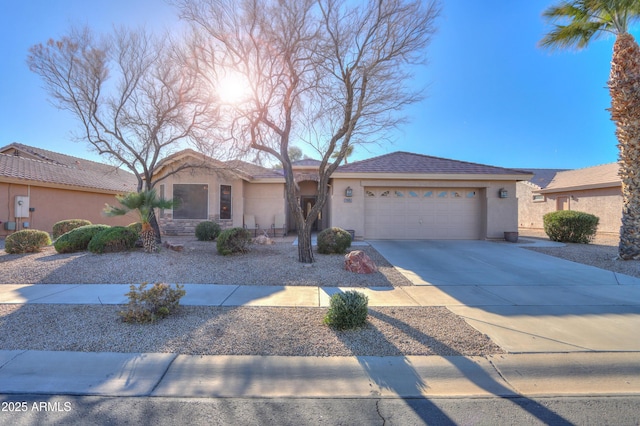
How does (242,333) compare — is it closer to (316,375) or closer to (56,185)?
(316,375)

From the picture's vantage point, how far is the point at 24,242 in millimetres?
10070

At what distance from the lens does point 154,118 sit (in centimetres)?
1230

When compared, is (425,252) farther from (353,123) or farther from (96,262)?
(96,262)

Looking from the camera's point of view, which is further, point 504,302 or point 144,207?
point 144,207

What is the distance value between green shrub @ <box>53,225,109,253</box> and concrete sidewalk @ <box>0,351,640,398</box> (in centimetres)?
720

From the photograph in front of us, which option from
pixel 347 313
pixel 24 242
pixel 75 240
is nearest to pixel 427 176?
pixel 347 313

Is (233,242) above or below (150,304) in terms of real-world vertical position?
above

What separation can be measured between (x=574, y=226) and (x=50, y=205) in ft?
82.0

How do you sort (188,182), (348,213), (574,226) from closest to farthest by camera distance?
(574,226)
(348,213)
(188,182)

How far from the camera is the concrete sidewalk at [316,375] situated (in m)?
3.25

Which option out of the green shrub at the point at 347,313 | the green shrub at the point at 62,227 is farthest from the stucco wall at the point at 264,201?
the green shrub at the point at 347,313

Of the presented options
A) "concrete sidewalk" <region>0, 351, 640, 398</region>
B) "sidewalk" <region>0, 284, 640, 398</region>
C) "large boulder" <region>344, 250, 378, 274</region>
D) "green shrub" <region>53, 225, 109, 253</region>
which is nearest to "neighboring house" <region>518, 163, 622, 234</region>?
"large boulder" <region>344, 250, 378, 274</region>

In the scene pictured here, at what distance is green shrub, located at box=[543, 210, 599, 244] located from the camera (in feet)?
42.7

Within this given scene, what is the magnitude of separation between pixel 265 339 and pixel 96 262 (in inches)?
266
